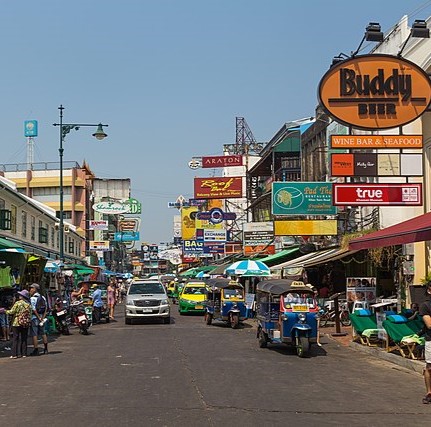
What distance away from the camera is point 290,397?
10805 millimetres

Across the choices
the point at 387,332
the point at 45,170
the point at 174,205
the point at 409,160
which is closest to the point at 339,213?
the point at 409,160

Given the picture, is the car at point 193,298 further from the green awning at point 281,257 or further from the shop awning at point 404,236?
the shop awning at point 404,236

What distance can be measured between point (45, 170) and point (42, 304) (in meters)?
62.0

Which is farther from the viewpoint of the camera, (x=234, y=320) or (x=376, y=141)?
(x=234, y=320)

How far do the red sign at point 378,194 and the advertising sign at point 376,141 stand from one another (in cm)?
155

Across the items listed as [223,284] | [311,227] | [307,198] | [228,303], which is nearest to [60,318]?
[228,303]

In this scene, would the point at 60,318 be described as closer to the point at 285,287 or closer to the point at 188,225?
the point at 285,287

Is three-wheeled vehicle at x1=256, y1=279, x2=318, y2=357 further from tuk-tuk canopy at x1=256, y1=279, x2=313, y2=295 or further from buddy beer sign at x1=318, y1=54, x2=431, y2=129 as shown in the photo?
buddy beer sign at x1=318, y1=54, x2=431, y2=129

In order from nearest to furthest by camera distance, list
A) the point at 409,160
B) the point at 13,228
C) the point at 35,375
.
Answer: the point at 35,375 < the point at 409,160 < the point at 13,228

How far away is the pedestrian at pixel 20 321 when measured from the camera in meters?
16.7

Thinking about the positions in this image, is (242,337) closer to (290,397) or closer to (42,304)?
(42,304)

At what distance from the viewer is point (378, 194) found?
802 inches

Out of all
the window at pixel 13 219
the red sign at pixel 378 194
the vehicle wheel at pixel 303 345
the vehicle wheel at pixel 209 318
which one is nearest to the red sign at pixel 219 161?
the window at pixel 13 219

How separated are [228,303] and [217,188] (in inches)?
1205
